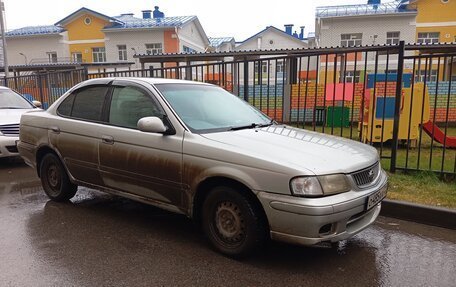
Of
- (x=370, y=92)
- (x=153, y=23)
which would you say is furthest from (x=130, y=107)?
(x=153, y=23)

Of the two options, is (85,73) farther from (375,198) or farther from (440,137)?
(375,198)

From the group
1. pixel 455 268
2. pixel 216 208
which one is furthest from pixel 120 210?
pixel 455 268

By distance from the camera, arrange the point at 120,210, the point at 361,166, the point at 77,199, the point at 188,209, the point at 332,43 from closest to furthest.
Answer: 1. the point at 361,166
2. the point at 188,209
3. the point at 120,210
4. the point at 77,199
5. the point at 332,43

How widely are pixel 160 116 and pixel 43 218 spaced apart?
2.03 metres

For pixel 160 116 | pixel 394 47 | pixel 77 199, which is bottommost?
Result: pixel 77 199

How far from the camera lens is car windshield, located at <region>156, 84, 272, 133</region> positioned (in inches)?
153

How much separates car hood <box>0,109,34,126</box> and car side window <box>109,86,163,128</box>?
4137mm

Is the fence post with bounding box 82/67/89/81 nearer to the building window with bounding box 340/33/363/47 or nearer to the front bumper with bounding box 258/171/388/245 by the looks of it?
the front bumper with bounding box 258/171/388/245

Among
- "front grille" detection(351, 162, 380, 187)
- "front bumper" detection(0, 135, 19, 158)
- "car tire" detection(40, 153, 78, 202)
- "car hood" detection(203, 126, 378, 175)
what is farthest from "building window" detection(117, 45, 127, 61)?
"front grille" detection(351, 162, 380, 187)

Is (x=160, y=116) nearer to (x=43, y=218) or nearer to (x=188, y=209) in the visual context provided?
(x=188, y=209)

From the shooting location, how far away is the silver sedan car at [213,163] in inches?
121

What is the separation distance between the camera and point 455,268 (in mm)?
3340

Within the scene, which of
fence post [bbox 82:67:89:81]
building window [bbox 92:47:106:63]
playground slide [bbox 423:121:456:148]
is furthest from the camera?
building window [bbox 92:47:106:63]

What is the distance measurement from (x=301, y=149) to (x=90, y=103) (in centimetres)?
279
